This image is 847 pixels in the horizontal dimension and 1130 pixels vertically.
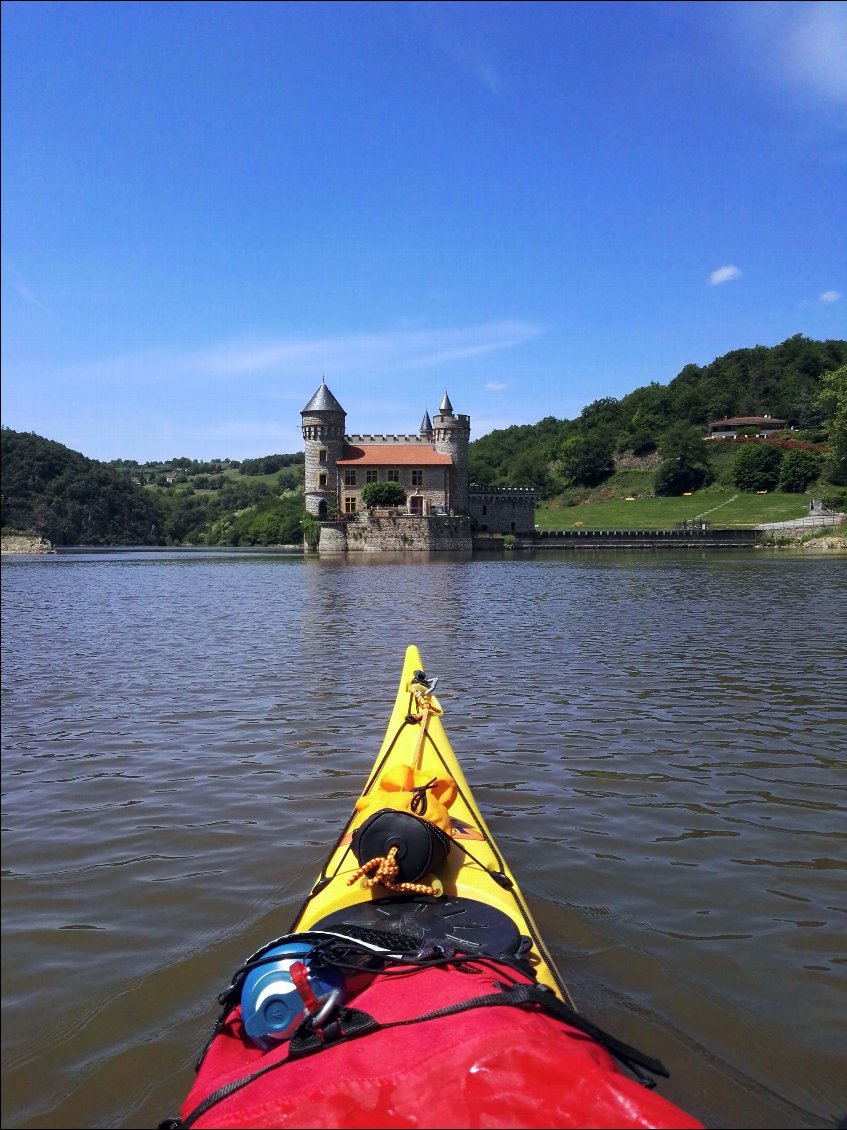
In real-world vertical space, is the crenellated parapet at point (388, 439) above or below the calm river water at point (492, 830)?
above

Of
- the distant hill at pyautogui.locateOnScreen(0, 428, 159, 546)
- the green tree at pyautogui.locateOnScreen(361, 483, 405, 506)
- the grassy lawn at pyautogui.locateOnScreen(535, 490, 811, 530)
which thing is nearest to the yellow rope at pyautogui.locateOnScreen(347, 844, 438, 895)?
the distant hill at pyautogui.locateOnScreen(0, 428, 159, 546)

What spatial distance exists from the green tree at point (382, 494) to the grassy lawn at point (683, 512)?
19925mm

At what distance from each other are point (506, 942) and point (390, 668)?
958cm

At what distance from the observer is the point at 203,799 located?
22.4ft

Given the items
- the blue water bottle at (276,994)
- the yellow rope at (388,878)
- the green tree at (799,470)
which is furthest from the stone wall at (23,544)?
the blue water bottle at (276,994)

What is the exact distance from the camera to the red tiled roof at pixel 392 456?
233 ft

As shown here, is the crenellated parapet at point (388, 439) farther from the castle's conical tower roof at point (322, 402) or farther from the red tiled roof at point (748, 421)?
the red tiled roof at point (748, 421)

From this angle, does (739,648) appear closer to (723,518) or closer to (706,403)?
(723,518)

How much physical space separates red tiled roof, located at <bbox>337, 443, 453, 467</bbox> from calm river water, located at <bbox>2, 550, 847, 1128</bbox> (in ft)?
184

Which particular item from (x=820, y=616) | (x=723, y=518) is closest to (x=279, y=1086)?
(x=820, y=616)

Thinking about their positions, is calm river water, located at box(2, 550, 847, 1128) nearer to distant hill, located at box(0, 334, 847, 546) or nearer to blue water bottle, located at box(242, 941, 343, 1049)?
blue water bottle, located at box(242, 941, 343, 1049)

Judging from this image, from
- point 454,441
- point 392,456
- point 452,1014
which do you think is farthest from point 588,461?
point 452,1014

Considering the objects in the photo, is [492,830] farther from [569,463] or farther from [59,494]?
[569,463]

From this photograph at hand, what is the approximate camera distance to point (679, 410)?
371 feet
